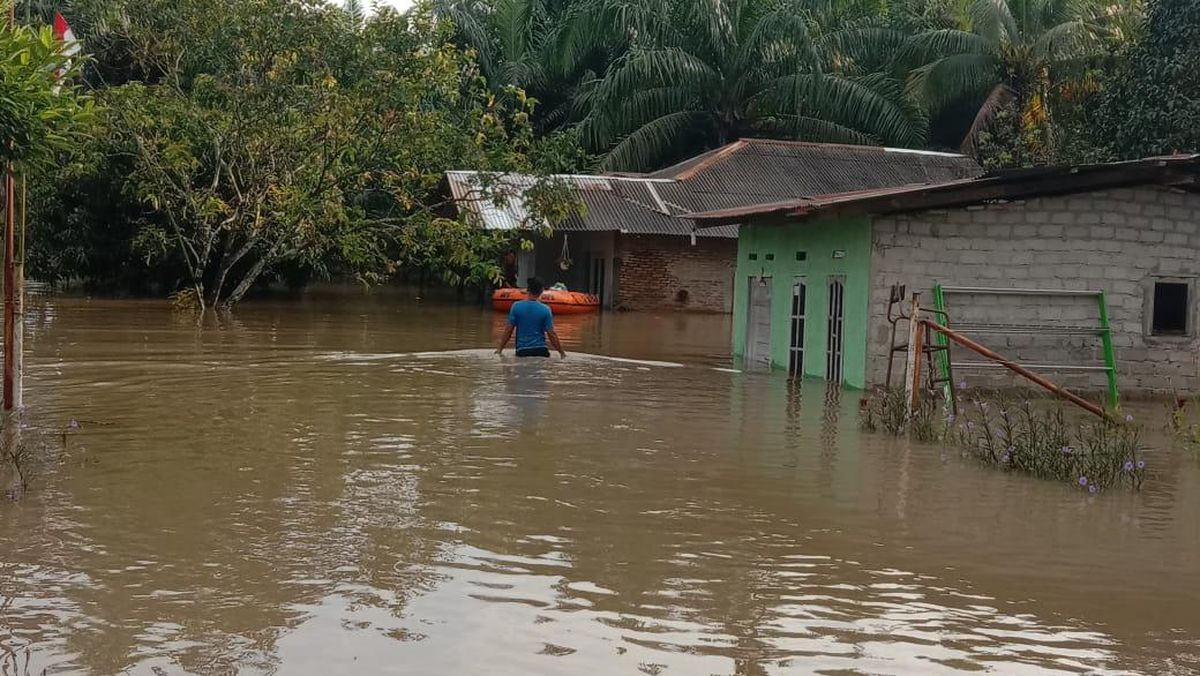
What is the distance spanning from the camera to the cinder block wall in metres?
15.0

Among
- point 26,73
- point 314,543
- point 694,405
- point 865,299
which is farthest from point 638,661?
point 865,299

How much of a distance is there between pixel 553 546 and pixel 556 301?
24.5m

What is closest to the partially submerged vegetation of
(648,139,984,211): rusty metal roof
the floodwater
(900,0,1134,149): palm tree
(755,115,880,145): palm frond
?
the floodwater

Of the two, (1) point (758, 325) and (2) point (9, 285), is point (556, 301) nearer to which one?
(1) point (758, 325)

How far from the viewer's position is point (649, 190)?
114 feet

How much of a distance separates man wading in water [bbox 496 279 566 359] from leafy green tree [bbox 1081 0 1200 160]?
17.2 m

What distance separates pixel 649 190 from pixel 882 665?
30.0 metres

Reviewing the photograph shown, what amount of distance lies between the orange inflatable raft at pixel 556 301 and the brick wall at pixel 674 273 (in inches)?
66.7

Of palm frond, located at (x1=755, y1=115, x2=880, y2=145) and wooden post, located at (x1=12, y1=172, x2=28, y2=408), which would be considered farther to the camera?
palm frond, located at (x1=755, y1=115, x2=880, y2=145)

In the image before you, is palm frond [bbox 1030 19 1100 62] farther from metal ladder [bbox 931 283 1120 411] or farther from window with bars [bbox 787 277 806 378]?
metal ladder [bbox 931 283 1120 411]

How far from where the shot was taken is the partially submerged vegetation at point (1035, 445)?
9273mm

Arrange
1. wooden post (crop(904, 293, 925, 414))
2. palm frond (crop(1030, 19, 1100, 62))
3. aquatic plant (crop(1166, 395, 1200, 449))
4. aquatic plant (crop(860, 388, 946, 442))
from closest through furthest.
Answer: aquatic plant (crop(860, 388, 946, 442)), aquatic plant (crop(1166, 395, 1200, 449)), wooden post (crop(904, 293, 925, 414)), palm frond (crop(1030, 19, 1100, 62))

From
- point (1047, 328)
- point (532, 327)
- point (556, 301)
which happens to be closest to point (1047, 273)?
point (1047, 328)

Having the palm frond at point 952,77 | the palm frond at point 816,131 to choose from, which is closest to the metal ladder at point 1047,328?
the palm frond at point 952,77
